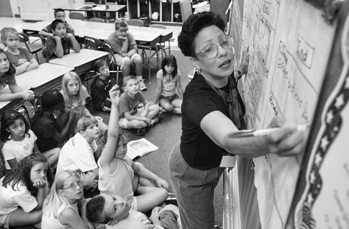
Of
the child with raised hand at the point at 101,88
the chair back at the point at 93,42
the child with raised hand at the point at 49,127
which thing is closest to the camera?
the child with raised hand at the point at 49,127

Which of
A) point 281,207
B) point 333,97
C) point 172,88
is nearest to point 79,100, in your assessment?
point 172,88

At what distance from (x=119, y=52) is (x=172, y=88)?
123 cm

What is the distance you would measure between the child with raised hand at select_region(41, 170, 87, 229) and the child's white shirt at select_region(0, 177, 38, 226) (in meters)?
0.18

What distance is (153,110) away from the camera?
3.69 meters

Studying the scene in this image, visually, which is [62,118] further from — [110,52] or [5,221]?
[110,52]

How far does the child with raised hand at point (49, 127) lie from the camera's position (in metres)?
2.62

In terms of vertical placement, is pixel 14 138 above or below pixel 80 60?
below

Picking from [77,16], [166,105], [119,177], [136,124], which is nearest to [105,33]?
[77,16]

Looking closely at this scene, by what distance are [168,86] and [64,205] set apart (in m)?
2.29

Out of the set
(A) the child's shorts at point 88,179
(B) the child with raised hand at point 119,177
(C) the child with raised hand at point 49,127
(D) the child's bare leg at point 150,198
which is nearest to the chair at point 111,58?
(C) the child with raised hand at point 49,127

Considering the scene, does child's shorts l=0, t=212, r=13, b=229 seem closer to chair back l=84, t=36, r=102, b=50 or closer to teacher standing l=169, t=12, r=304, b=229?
teacher standing l=169, t=12, r=304, b=229

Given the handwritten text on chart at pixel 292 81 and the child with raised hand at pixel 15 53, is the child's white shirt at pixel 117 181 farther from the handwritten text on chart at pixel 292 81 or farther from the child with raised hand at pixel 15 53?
the child with raised hand at pixel 15 53

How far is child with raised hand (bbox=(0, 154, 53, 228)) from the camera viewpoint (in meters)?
1.96

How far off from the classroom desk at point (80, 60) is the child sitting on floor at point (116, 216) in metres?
2.17
